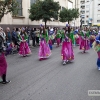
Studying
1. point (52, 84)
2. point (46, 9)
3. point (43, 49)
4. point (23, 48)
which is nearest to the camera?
point (52, 84)

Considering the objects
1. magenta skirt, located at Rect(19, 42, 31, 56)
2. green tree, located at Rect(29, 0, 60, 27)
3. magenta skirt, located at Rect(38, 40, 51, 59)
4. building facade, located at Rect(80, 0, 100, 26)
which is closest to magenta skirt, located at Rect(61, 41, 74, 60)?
magenta skirt, located at Rect(38, 40, 51, 59)

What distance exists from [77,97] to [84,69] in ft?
11.7

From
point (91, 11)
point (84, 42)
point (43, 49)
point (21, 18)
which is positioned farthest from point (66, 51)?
point (91, 11)

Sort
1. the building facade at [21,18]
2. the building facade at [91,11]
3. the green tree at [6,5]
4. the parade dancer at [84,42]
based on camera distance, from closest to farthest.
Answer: the green tree at [6,5] < the parade dancer at [84,42] < the building facade at [21,18] < the building facade at [91,11]

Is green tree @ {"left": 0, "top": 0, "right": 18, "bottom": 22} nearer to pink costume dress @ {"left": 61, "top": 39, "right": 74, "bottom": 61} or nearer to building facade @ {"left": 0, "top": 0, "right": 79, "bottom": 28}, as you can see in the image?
building facade @ {"left": 0, "top": 0, "right": 79, "bottom": 28}

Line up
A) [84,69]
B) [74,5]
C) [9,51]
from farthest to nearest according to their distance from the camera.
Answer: [74,5], [9,51], [84,69]

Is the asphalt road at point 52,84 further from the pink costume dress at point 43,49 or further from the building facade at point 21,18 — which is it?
the building facade at point 21,18

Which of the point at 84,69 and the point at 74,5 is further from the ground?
the point at 74,5

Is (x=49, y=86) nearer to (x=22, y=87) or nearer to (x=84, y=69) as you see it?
(x=22, y=87)

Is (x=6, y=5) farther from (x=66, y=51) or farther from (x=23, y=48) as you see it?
(x=66, y=51)

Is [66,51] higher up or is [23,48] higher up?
[66,51]

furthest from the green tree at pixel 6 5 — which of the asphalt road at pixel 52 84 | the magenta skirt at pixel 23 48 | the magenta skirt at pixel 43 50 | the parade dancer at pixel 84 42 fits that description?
the asphalt road at pixel 52 84

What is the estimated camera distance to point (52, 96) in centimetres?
541

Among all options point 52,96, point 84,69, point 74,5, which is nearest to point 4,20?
point 84,69
